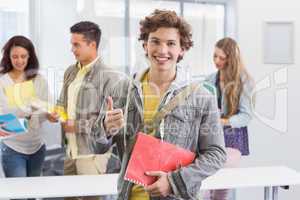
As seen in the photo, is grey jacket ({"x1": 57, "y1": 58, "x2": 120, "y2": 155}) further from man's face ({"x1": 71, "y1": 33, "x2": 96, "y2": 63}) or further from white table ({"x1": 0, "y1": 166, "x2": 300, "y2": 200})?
white table ({"x1": 0, "y1": 166, "x2": 300, "y2": 200})

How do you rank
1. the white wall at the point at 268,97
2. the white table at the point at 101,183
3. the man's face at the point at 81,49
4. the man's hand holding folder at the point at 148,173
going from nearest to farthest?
the man's hand holding folder at the point at 148,173
the white table at the point at 101,183
the man's face at the point at 81,49
the white wall at the point at 268,97

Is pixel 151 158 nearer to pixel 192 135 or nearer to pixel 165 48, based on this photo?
pixel 192 135

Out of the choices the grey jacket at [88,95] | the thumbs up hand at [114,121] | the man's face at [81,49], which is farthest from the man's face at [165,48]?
the man's face at [81,49]

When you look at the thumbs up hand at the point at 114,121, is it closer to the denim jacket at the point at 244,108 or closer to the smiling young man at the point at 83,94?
the smiling young man at the point at 83,94

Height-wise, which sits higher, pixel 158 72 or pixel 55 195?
pixel 158 72

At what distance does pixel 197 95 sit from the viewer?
1253 millimetres

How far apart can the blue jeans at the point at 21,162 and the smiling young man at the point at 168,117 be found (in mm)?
1281

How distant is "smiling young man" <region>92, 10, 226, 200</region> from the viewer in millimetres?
1218


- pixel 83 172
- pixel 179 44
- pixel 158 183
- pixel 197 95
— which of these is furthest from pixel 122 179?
pixel 83 172

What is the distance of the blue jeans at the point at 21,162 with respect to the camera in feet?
8.00

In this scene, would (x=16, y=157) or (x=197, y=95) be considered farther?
(x=16, y=157)

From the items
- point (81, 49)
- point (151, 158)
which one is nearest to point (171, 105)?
point (151, 158)

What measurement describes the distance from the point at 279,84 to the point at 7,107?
1.66 meters

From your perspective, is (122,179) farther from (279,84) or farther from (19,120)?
(279,84)
